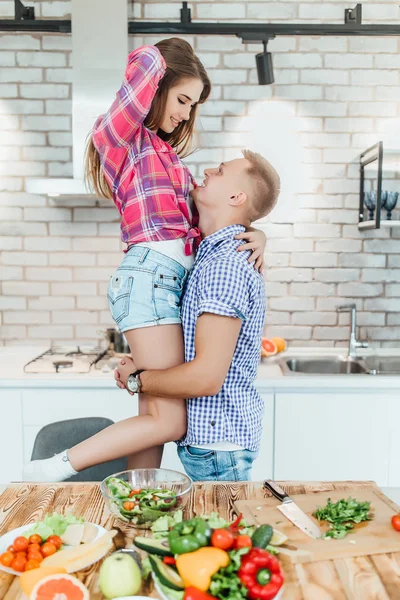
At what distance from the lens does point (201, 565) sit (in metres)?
0.97

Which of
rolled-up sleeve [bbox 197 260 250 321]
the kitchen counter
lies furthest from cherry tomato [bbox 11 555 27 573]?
the kitchen counter

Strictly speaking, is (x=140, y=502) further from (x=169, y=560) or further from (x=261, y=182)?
(x=261, y=182)

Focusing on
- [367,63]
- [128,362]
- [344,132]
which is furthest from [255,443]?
[367,63]

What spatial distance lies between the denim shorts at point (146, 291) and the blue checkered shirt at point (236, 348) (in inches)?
2.6

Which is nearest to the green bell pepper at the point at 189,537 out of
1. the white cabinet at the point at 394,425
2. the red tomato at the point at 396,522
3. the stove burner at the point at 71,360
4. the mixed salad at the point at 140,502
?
the mixed salad at the point at 140,502

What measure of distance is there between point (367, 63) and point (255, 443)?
2506mm

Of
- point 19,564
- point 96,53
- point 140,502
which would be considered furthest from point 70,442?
point 96,53

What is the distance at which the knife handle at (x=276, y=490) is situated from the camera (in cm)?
142

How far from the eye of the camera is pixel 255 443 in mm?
1672

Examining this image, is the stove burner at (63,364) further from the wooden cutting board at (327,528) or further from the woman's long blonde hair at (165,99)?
the wooden cutting board at (327,528)

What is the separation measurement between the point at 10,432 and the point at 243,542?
198 cm

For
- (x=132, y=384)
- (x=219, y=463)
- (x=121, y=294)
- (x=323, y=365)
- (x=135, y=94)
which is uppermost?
(x=135, y=94)

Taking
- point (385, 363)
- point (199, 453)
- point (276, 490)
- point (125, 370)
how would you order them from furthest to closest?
point (385, 363), point (125, 370), point (199, 453), point (276, 490)

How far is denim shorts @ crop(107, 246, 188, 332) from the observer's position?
1703 millimetres
